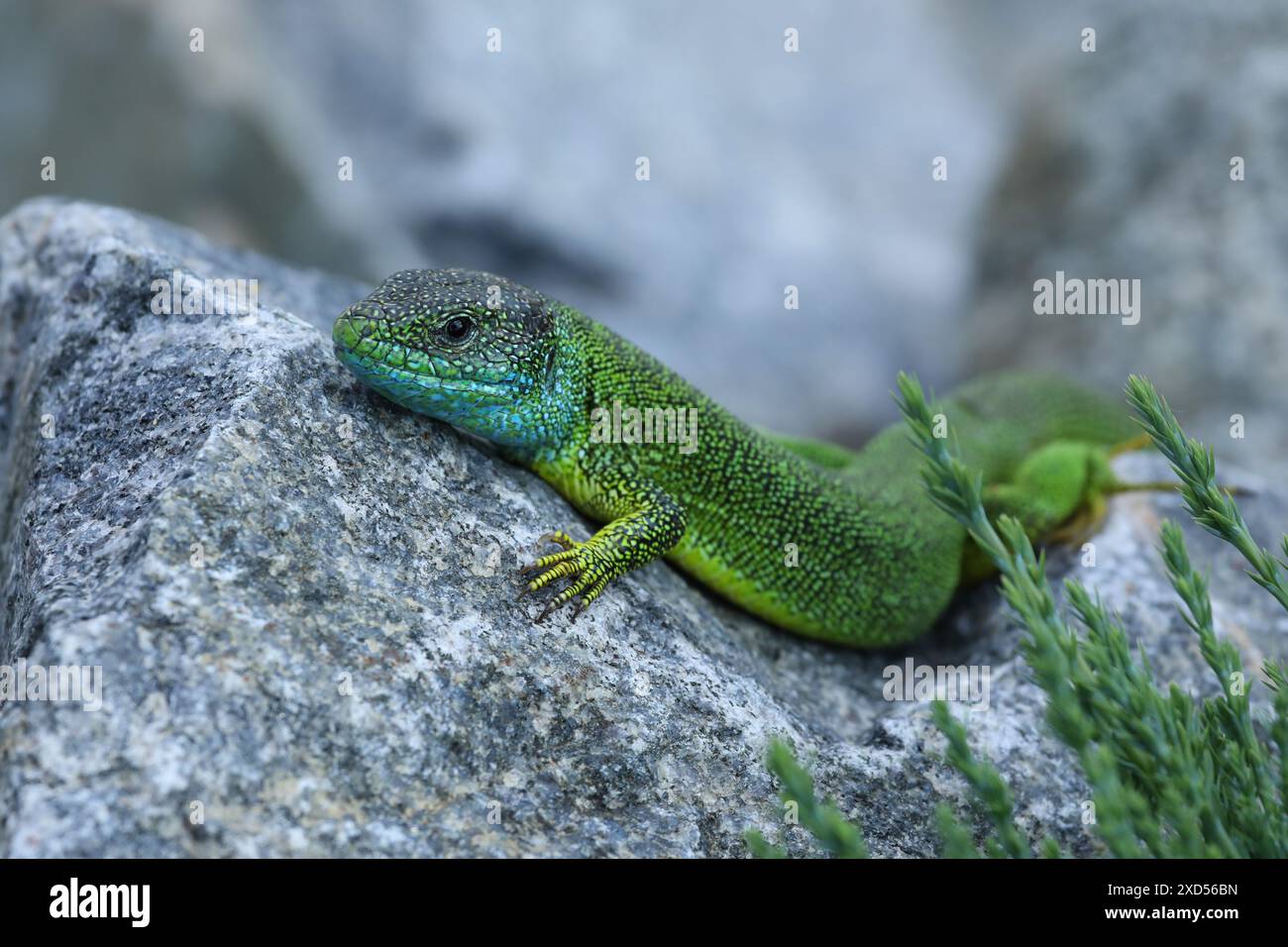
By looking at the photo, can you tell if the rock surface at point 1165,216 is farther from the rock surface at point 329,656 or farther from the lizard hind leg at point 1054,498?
the rock surface at point 329,656

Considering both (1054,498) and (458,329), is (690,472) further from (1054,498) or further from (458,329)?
(1054,498)

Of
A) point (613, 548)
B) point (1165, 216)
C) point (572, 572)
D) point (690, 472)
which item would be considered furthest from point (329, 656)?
→ point (1165, 216)

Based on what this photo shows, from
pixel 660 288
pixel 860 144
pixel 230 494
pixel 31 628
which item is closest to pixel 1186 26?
pixel 860 144

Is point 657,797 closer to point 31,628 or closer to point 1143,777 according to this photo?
point 1143,777

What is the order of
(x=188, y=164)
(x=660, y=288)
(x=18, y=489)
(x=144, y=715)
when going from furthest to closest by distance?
(x=660, y=288), (x=188, y=164), (x=18, y=489), (x=144, y=715)

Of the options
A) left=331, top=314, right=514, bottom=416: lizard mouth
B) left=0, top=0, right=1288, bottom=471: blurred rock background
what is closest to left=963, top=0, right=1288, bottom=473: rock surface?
left=0, top=0, right=1288, bottom=471: blurred rock background

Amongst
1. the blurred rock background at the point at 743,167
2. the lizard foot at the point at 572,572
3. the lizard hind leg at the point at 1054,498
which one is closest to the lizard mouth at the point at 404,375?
the lizard foot at the point at 572,572
